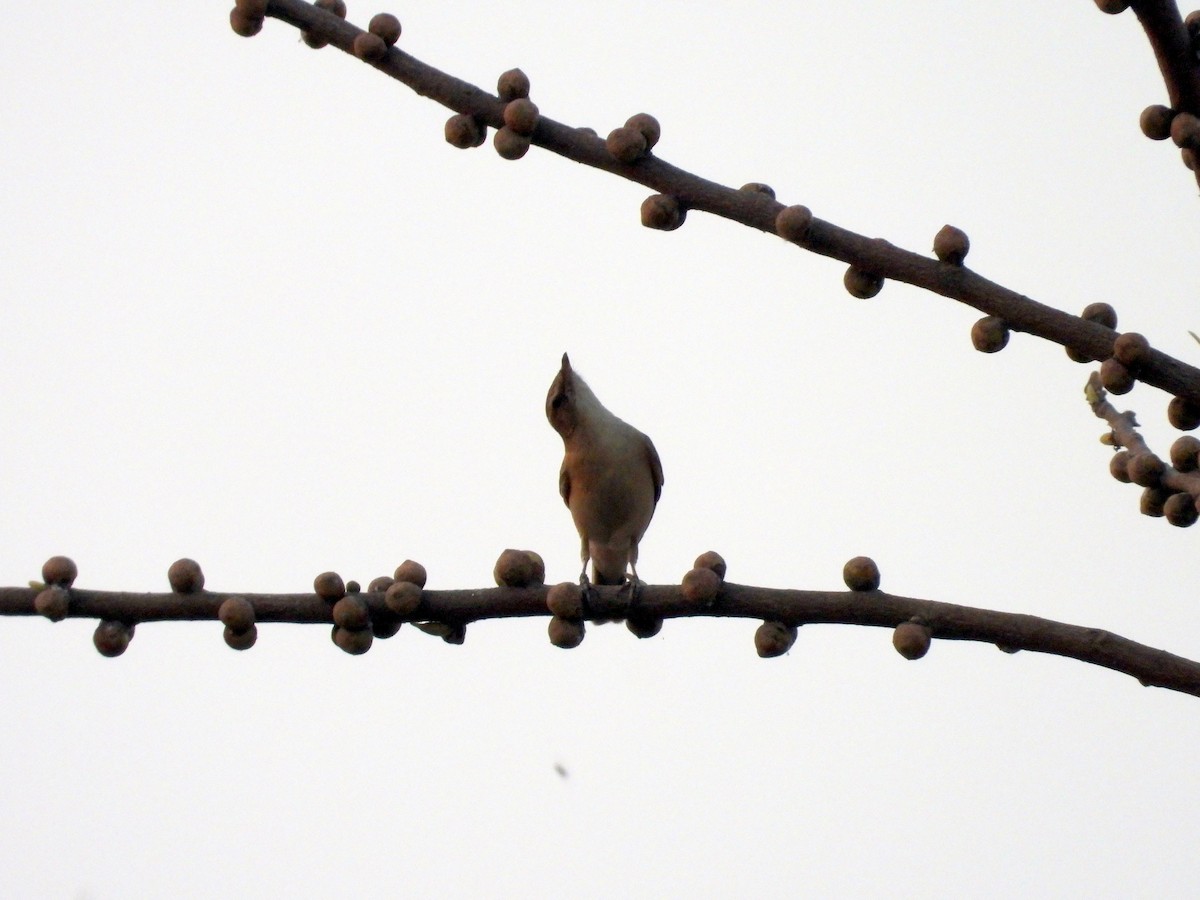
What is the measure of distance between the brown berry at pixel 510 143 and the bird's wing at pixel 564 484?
2.16 m

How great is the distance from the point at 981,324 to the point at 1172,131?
558mm

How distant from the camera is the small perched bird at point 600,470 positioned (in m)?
4.66

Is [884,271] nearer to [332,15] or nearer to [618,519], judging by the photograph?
[332,15]

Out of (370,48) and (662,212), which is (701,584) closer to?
(662,212)

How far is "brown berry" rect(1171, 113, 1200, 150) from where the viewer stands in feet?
8.60

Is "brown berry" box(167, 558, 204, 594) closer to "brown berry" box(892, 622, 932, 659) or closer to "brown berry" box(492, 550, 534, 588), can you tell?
"brown berry" box(492, 550, 534, 588)

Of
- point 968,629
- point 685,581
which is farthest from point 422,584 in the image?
point 968,629

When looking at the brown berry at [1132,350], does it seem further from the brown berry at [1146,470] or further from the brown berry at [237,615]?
the brown berry at [237,615]

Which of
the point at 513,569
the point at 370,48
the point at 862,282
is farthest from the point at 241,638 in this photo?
the point at 862,282

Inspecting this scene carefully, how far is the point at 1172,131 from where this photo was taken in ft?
8.75

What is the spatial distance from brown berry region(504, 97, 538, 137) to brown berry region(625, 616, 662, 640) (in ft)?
3.40

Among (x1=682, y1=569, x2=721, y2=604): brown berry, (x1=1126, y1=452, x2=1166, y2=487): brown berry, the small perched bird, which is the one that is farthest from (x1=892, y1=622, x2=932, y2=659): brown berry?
the small perched bird

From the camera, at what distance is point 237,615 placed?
258 centimetres

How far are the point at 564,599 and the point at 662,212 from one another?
804 millimetres
